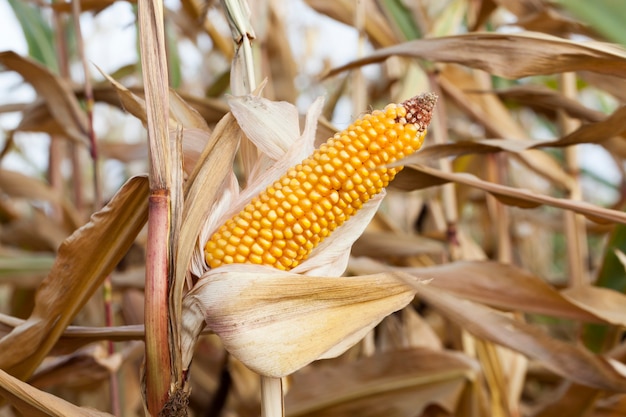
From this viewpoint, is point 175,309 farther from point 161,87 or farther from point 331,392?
point 331,392

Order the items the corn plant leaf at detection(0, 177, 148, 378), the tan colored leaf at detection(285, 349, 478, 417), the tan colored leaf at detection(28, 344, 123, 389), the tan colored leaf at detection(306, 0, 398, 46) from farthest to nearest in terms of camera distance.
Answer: the tan colored leaf at detection(306, 0, 398, 46) → the tan colored leaf at detection(285, 349, 478, 417) → the tan colored leaf at detection(28, 344, 123, 389) → the corn plant leaf at detection(0, 177, 148, 378)

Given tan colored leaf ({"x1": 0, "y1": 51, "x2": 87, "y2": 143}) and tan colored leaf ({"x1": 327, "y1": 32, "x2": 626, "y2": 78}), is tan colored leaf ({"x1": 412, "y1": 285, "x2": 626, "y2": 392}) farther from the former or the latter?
tan colored leaf ({"x1": 0, "y1": 51, "x2": 87, "y2": 143})

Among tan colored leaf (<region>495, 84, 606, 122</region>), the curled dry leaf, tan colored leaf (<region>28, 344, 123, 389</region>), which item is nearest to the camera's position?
the curled dry leaf

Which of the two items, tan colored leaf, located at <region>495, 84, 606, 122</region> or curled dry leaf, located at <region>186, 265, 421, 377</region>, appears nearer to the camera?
curled dry leaf, located at <region>186, 265, 421, 377</region>

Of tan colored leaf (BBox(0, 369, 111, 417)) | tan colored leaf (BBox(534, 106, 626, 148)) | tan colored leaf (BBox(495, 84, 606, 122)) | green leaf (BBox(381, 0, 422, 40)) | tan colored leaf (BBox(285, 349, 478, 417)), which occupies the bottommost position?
tan colored leaf (BBox(285, 349, 478, 417))

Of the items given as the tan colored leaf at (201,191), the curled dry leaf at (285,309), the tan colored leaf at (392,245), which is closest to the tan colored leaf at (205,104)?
the tan colored leaf at (392,245)

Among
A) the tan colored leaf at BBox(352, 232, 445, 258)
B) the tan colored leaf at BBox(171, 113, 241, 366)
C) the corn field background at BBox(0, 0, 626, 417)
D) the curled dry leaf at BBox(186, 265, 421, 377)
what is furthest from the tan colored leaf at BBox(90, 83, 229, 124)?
the curled dry leaf at BBox(186, 265, 421, 377)

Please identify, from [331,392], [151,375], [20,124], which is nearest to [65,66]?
[20,124]

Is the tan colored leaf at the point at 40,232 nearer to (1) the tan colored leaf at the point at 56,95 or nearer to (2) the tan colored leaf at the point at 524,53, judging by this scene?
(1) the tan colored leaf at the point at 56,95
